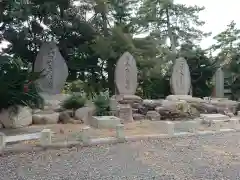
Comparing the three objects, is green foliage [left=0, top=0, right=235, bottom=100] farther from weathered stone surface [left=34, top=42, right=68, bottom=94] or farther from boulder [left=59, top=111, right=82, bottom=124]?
boulder [left=59, top=111, right=82, bottom=124]

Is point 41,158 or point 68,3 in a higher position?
point 68,3

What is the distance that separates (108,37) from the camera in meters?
14.8

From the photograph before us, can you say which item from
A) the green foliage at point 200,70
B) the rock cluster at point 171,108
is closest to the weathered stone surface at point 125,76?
the rock cluster at point 171,108

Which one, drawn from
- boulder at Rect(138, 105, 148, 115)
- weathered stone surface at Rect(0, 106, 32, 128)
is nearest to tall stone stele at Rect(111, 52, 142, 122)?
boulder at Rect(138, 105, 148, 115)

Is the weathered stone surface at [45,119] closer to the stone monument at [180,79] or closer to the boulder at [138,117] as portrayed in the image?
the boulder at [138,117]

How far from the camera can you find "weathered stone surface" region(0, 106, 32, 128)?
25.1 feet

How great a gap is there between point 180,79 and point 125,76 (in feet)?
10.8

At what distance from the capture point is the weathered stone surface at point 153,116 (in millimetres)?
9734

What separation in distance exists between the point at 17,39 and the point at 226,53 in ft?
43.2

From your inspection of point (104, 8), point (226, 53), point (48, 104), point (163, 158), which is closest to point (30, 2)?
point (104, 8)

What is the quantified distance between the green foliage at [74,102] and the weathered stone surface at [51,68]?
1832 mm

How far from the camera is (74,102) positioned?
31.4ft

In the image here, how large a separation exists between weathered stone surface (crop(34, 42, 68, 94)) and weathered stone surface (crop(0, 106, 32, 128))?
10.4 ft

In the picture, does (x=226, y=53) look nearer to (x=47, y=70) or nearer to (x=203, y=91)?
(x=203, y=91)
